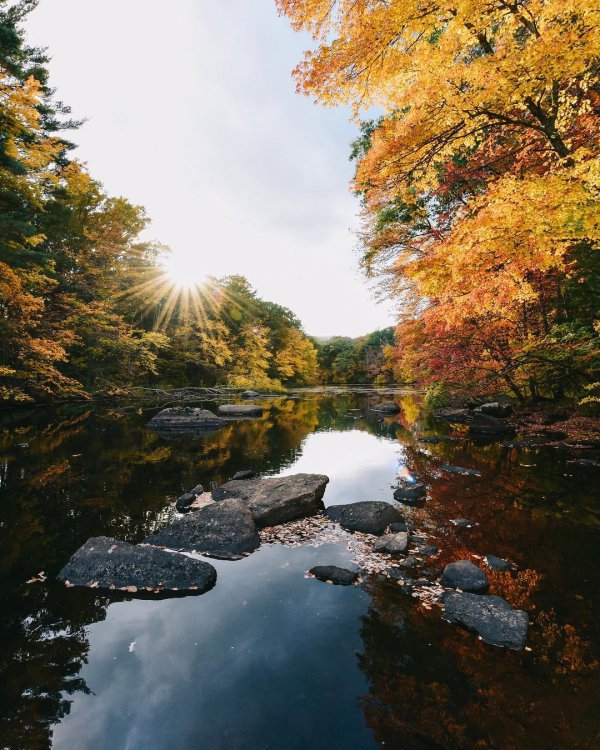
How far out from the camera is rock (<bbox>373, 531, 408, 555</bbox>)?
5.45 meters

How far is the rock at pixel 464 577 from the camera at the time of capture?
4.43 metres

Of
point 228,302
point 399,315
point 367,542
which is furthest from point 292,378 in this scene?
point 367,542

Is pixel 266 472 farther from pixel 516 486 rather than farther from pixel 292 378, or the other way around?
pixel 292 378

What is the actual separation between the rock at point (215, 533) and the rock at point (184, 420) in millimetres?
11982

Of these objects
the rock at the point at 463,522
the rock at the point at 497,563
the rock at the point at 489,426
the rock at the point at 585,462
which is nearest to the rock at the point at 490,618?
the rock at the point at 497,563

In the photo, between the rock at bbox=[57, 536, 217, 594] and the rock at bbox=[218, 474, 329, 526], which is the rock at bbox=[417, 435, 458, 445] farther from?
the rock at bbox=[57, 536, 217, 594]

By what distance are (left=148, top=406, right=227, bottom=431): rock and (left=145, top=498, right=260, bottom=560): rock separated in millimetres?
11982

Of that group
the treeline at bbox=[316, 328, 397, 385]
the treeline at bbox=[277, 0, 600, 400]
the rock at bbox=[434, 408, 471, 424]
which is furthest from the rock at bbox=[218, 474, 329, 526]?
the treeline at bbox=[316, 328, 397, 385]

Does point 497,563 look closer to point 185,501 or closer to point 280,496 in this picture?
point 280,496

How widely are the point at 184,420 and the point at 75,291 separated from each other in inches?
480

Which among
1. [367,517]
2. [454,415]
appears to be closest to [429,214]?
[454,415]

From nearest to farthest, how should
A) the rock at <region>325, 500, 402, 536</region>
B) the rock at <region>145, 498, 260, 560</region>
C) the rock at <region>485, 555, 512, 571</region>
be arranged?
the rock at <region>485, 555, 512, 571</region>
the rock at <region>145, 498, 260, 560</region>
the rock at <region>325, 500, 402, 536</region>

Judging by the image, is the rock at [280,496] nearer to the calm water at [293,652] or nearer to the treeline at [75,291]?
the calm water at [293,652]

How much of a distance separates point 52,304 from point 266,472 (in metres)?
18.9
